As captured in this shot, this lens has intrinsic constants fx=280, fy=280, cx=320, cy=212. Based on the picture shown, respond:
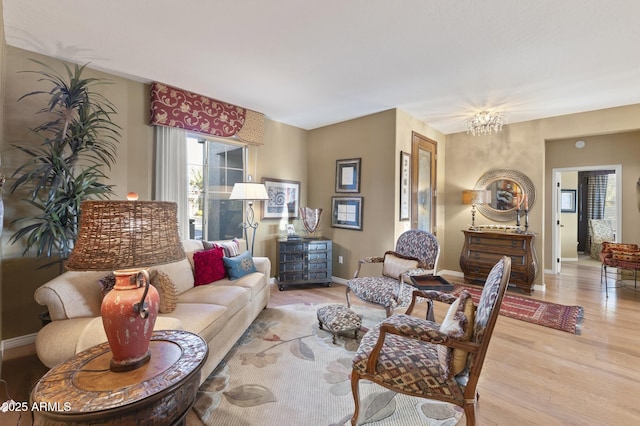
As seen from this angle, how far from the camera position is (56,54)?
2.60 m

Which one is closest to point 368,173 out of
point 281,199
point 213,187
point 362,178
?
point 362,178

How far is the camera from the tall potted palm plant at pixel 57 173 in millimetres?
2305

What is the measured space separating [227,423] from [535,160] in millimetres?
5387

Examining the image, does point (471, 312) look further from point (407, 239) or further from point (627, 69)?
point (627, 69)

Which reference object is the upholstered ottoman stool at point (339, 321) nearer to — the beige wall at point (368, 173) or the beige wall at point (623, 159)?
the beige wall at point (368, 173)

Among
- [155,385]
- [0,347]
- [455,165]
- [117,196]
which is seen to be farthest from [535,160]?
[0,347]

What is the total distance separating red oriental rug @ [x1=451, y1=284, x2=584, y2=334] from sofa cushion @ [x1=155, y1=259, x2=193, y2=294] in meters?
2.98

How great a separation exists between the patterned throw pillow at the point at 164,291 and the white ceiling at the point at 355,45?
6.38ft

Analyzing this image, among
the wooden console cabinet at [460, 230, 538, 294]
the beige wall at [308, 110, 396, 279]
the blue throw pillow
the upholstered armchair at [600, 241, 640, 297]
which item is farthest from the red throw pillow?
the upholstered armchair at [600, 241, 640, 297]

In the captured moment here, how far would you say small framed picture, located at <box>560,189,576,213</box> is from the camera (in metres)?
6.80

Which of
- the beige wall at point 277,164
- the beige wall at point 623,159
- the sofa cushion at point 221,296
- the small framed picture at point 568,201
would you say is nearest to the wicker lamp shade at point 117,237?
the sofa cushion at point 221,296

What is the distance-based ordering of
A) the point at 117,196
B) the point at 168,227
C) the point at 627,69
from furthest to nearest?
the point at 117,196
the point at 627,69
the point at 168,227

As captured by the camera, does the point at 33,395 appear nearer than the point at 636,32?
Yes

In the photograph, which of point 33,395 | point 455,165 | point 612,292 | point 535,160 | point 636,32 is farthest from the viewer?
point 455,165
